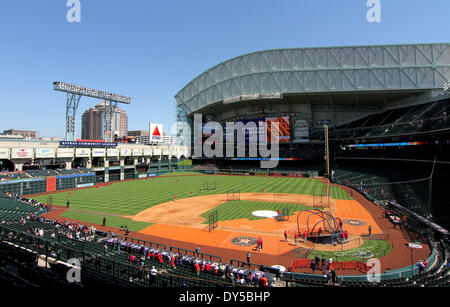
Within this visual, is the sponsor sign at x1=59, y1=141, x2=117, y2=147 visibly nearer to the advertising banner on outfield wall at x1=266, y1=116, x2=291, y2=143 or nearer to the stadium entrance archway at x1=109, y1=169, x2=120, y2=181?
the stadium entrance archway at x1=109, y1=169, x2=120, y2=181

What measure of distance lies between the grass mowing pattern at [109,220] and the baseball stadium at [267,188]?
36 centimetres

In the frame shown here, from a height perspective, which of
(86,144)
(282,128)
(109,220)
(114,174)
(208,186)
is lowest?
(109,220)

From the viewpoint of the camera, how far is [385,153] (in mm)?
58656

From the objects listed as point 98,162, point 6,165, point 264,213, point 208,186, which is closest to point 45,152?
point 6,165

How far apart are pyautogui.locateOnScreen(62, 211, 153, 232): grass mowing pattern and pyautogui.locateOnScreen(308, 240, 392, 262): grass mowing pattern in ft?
63.6

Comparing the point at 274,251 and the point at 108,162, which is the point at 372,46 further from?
the point at 108,162

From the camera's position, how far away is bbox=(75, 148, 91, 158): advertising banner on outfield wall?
61.7m

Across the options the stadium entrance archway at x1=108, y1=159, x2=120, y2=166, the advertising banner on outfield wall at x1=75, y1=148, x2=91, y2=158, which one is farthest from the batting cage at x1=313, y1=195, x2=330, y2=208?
the stadium entrance archway at x1=108, y1=159, x2=120, y2=166

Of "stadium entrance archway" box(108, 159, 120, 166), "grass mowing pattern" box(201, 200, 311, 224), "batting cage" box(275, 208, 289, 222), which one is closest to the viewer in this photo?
"batting cage" box(275, 208, 289, 222)

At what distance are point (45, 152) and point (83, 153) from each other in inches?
355

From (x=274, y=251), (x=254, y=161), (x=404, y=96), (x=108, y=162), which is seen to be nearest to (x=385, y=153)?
(x=404, y=96)

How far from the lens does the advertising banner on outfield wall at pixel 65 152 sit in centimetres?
5735

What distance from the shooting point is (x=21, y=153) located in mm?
51312

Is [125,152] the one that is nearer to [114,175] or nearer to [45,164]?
[114,175]
